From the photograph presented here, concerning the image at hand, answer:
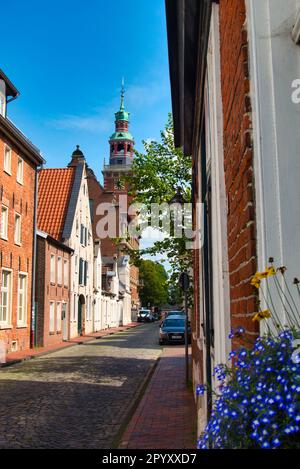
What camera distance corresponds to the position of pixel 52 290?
28.0 m

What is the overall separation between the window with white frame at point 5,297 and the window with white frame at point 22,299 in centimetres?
142

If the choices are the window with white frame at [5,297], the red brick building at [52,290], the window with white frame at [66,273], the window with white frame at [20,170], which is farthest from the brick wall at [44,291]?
the window with white frame at [5,297]

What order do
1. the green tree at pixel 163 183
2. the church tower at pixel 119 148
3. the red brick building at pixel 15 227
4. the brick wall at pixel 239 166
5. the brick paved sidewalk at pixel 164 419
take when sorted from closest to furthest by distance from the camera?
the brick wall at pixel 239 166
the brick paved sidewalk at pixel 164 419
the green tree at pixel 163 183
the red brick building at pixel 15 227
the church tower at pixel 119 148

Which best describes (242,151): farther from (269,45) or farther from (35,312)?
(35,312)

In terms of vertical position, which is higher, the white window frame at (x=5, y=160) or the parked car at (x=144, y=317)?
the white window frame at (x=5, y=160)

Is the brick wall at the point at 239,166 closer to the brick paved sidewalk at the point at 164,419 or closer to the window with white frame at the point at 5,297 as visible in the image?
the brick paved sidewalk at the point at 164,419

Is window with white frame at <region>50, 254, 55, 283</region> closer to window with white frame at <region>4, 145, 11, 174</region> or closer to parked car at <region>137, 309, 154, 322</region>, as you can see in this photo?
window with white frame at <region>4, 145, 11, 174</region>

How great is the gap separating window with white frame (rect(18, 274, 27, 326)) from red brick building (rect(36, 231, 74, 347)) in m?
2.37

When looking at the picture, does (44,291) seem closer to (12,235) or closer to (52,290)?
(52,290)

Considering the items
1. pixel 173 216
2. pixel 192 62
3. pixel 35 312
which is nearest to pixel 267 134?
pixel 192 62

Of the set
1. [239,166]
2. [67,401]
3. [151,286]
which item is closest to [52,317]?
[67,401]

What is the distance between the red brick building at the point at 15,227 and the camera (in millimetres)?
20953

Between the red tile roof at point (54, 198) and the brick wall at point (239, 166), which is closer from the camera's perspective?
the brick wall at point (239, 166)

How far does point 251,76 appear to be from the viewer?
2.17 metres
